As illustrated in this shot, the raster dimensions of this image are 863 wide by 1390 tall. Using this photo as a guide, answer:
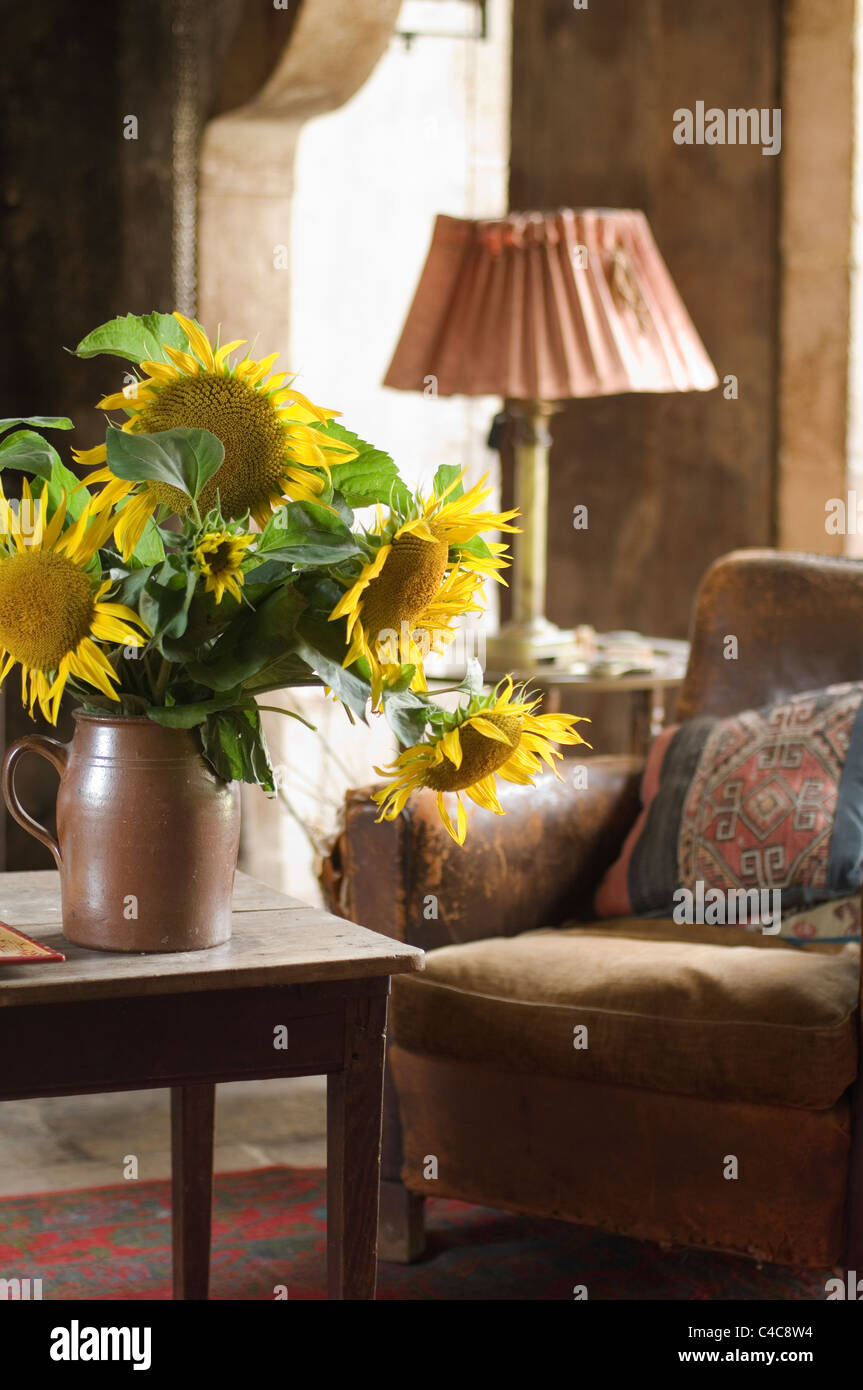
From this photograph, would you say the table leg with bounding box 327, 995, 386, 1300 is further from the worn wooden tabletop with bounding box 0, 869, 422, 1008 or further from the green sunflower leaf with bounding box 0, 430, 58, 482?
the green sunflower leaf with bounding box 0, 430, 58, 482

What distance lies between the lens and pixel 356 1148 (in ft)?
5.04

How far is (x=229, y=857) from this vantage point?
1.53 metres

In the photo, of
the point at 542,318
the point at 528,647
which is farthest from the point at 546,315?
the point at 528,647

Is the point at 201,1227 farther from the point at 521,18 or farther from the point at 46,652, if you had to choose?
the point at 521,18

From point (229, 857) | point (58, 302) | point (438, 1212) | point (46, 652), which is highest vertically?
point (58, 302)

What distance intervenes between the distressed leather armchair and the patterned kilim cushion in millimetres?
44

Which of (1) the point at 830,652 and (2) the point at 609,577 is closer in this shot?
(1) the point at 830,652

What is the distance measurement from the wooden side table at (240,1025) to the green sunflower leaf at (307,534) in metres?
0.34

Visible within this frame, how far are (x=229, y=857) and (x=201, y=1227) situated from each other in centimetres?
74

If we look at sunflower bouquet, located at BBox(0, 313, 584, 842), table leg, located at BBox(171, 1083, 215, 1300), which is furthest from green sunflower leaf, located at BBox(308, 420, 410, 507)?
table leg, located at BBox(171, 1083, 215, 1300)

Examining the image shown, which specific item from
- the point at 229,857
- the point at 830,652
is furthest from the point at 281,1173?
the point at 229,857

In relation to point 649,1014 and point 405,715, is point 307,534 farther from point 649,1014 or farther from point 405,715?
point 649,1014

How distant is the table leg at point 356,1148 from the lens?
1526mm
